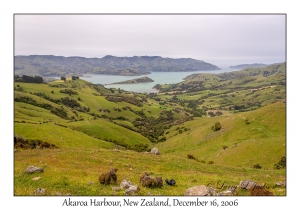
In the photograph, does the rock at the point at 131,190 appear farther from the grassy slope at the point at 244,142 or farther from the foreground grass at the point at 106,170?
the grassy slope at the point at 244,142

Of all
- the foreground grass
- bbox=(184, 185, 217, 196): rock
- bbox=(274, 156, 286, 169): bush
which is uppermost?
bbox=(184, 185, 217, 196): rock

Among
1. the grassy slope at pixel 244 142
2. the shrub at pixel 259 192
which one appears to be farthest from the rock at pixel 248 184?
the grassy slope at pixel 244 142

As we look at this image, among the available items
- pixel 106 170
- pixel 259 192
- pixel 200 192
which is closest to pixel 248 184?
pixel 259 192

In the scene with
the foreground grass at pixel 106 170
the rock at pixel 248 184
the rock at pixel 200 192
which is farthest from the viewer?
the rock at pixel 248 184

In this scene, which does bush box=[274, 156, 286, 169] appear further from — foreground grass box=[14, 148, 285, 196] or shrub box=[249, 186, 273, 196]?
shrub box=[249, 186, 273, 196]

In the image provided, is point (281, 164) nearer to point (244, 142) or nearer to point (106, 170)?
point (244, 142)

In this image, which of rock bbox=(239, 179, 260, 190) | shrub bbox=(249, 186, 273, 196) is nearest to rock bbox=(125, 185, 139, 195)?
shrub bbox=(249, 186, 273, 196)

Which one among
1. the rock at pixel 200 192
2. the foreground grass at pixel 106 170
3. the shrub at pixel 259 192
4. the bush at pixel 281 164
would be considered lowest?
the bush at pixel 281 164
